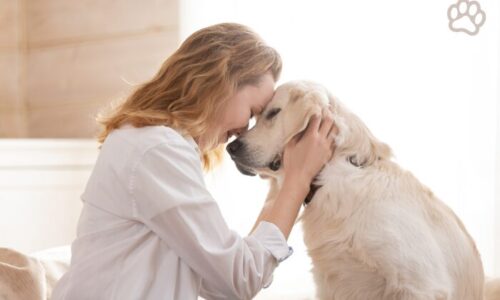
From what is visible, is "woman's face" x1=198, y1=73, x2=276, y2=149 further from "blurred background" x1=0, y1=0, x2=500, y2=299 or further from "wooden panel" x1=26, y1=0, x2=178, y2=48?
"wooden panel" x1=26, y1=0, x2=178, y2=48

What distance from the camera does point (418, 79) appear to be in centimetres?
233

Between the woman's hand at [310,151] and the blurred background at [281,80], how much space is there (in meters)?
0.52

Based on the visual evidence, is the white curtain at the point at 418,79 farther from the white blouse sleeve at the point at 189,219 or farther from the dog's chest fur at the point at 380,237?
the white blouse sleeve at the point at 189,219

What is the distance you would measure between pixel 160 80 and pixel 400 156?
40.3 inches

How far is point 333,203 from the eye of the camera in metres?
1.60

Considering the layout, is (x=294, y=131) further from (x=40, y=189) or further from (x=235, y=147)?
(x=40, y=189)

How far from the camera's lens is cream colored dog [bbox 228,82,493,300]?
4.94 feet

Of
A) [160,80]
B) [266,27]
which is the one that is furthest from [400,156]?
[160,80]

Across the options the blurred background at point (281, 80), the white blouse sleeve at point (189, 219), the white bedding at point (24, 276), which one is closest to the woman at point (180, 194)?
the white blouse sleeve at point (189, 219)

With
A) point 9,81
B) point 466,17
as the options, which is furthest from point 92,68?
point 466,17

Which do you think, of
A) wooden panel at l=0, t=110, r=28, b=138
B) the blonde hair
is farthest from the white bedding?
wooden panel at l=0, t=110, r=28, b=138

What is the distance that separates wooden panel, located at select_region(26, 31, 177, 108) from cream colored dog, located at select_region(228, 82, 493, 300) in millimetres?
1615

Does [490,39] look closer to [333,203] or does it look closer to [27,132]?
[333,203]

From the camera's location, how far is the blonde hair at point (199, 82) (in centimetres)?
154
